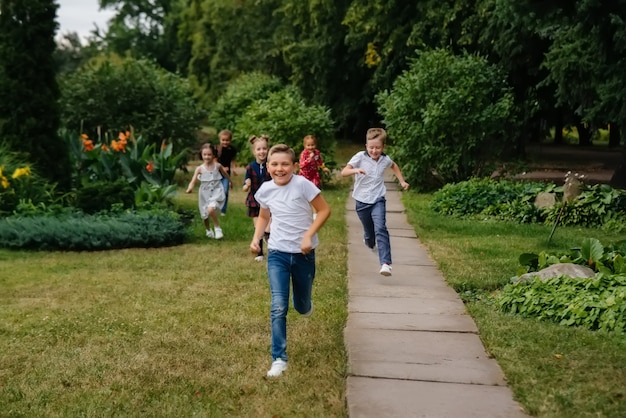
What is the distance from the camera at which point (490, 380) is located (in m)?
5.25

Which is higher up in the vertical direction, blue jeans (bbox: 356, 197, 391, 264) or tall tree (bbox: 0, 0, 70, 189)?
tall tree (bbox: 0, 0, 70, 189)

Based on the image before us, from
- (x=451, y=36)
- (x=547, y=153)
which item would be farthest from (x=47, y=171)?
(x=547, y=153)

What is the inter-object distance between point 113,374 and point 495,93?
14.3 m

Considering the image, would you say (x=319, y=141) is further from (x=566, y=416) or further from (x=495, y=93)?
(x=566, y=416)

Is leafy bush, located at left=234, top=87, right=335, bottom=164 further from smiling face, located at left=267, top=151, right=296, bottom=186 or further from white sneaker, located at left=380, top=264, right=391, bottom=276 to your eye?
smiling face, located at left=267, top=151, right=296, bottom=186

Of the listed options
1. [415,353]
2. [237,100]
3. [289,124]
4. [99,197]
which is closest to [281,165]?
[415,353]

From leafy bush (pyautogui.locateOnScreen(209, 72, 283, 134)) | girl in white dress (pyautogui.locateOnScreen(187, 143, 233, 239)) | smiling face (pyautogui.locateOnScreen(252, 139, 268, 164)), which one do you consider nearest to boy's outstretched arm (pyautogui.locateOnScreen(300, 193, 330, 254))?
smiling face (pyautogui.locateOnScreen(252, 139, 268, 164))

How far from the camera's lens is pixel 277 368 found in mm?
5348

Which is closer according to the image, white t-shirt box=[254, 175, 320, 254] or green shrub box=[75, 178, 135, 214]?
white t-shirt box=[254, 175, 320, 254]

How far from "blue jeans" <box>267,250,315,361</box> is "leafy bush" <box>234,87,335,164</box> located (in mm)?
12974

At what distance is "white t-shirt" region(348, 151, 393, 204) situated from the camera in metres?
9.00

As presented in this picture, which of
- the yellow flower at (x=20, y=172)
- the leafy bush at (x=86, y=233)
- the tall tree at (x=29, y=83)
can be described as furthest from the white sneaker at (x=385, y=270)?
the tall tree at (x=29, y=83)

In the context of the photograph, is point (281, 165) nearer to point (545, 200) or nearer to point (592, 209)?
point (592, 209)

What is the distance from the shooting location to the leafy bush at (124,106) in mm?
20938
